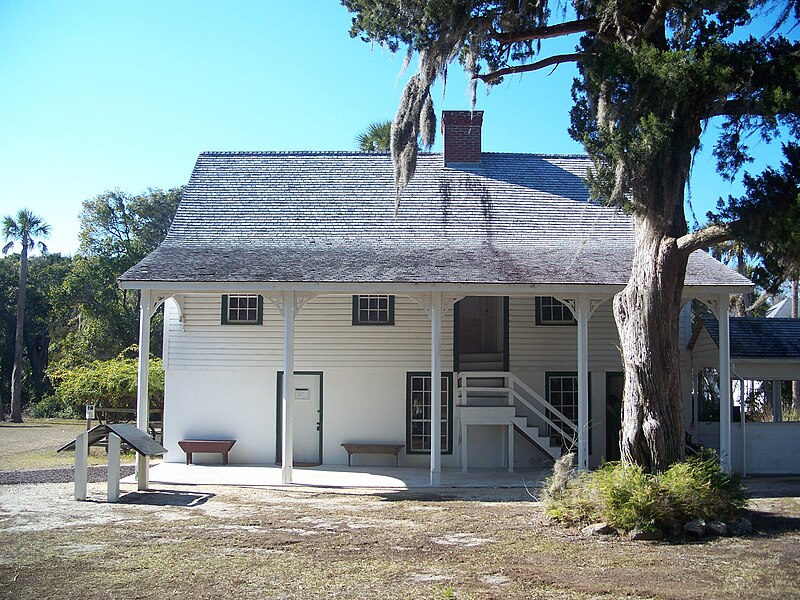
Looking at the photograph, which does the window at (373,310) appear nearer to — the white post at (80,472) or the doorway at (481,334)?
the doorway at (481,334)

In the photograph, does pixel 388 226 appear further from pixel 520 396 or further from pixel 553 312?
pixel 520 396

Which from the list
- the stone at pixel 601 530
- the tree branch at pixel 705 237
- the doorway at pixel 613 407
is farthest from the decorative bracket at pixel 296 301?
the doorway at pixel 613 407

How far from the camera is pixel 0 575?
7609 millimetres

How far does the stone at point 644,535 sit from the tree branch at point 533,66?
618cm

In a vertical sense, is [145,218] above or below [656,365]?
above

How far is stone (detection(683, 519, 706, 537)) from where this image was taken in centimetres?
976

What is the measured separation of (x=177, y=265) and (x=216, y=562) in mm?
7825

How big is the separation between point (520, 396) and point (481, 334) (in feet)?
7.12

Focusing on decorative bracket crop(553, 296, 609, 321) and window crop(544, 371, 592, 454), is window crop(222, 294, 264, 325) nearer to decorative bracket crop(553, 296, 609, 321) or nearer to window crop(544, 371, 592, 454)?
window crop(544, 371, 592, 454)

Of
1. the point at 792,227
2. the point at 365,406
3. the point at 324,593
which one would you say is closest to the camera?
the point at 324,593

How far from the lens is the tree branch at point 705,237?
10.2m

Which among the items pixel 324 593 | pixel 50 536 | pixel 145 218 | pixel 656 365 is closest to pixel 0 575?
pixel 50 536

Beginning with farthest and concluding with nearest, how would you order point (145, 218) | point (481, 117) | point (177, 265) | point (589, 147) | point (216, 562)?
point (145, 218) → point (481, 117) → point (177, 265) → point (589, 147) → point (216, 562)

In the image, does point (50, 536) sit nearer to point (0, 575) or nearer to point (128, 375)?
point (0, 575)
